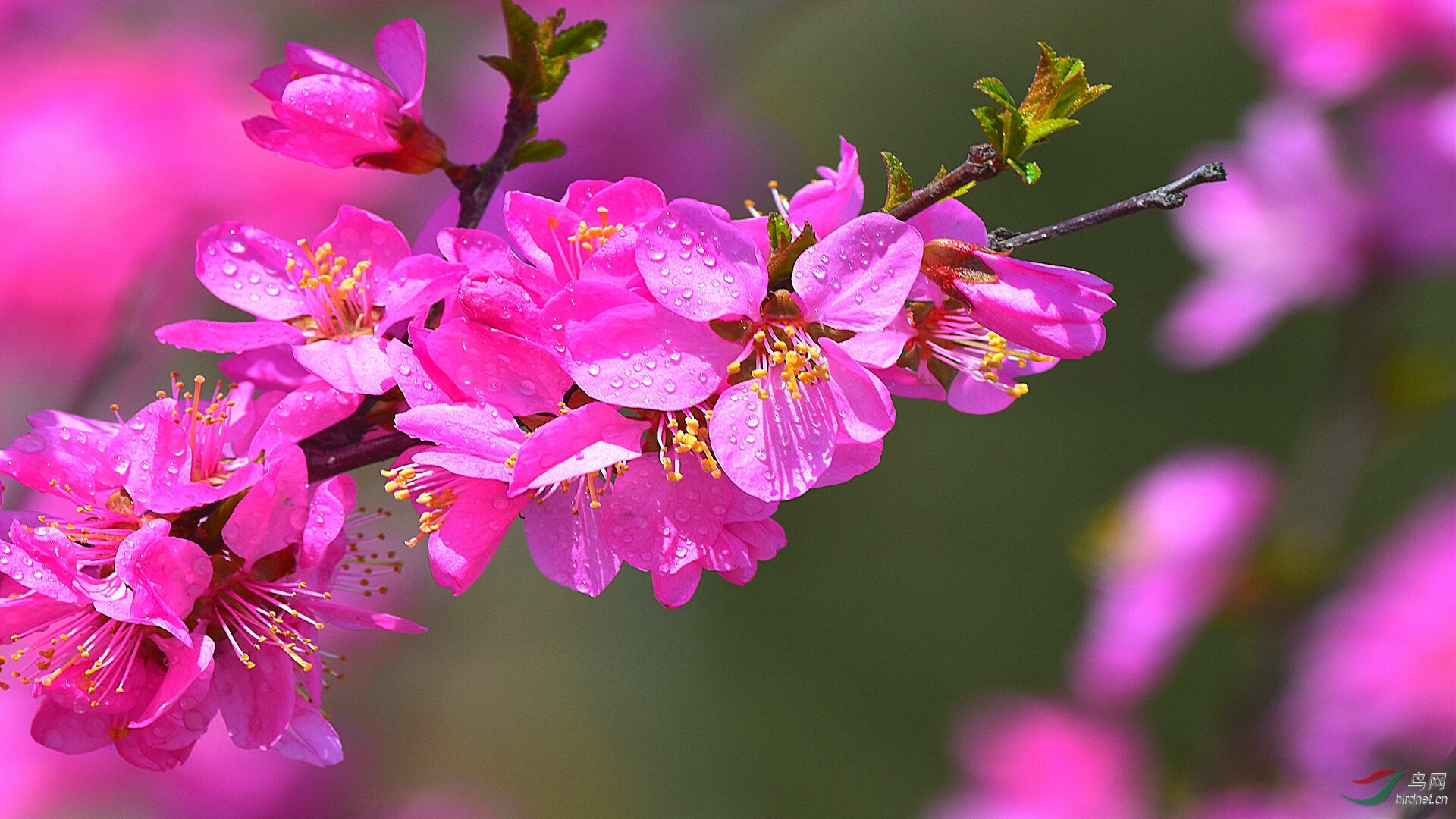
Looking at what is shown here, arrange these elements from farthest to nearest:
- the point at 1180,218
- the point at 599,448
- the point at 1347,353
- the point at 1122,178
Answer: the point at 1122,178
the point at 1180,218
the point at 1347,353
the point at 599,448

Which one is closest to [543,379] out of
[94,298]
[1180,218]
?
[1180,218]

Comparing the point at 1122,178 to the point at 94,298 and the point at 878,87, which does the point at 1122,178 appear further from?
the point at 94,298

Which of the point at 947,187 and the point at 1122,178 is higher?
the point at 1122,178

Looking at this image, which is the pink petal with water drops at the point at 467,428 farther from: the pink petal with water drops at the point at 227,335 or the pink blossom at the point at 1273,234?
the pink blossom at the point at 1273,234

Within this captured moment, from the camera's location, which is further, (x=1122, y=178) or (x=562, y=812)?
(x=1122, y=178)

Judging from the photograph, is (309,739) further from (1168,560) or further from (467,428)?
(1168,560)
